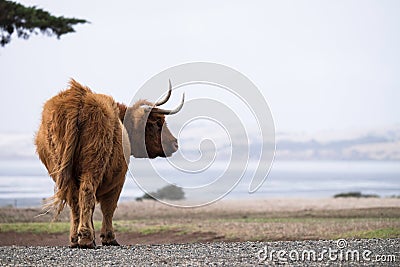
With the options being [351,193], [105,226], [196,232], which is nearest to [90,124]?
[105,226]

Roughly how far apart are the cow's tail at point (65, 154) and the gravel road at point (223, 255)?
0.96 m

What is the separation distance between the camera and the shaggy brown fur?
538 inches

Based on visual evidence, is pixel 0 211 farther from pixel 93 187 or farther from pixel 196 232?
pixel 93 187

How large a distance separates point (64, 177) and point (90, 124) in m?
1.07

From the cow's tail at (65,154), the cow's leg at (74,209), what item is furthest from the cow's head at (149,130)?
the cow's leg at (74,209)

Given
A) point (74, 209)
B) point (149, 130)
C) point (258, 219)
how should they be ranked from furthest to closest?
point (258, 219) → point (149, 130) → point (74, 209)

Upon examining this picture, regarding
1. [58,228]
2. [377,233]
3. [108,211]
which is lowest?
[58,228]

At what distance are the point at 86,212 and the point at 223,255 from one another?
267 cm

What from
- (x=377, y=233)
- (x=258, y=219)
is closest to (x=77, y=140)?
(x=377, y=233)

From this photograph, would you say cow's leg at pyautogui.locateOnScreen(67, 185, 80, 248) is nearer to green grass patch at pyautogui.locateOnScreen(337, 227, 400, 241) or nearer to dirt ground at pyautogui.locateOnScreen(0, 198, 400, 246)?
dirt ground at pyautogui.locateOnScreen(0, 198, 400, 246)

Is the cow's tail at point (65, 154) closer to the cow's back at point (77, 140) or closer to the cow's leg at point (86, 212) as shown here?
the cow's back at point (77, 140)

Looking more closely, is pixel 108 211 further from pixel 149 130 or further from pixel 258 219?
pixel 258 219

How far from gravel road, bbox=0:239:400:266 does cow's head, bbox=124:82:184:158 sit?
240 centimetres

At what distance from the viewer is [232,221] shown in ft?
87.4
